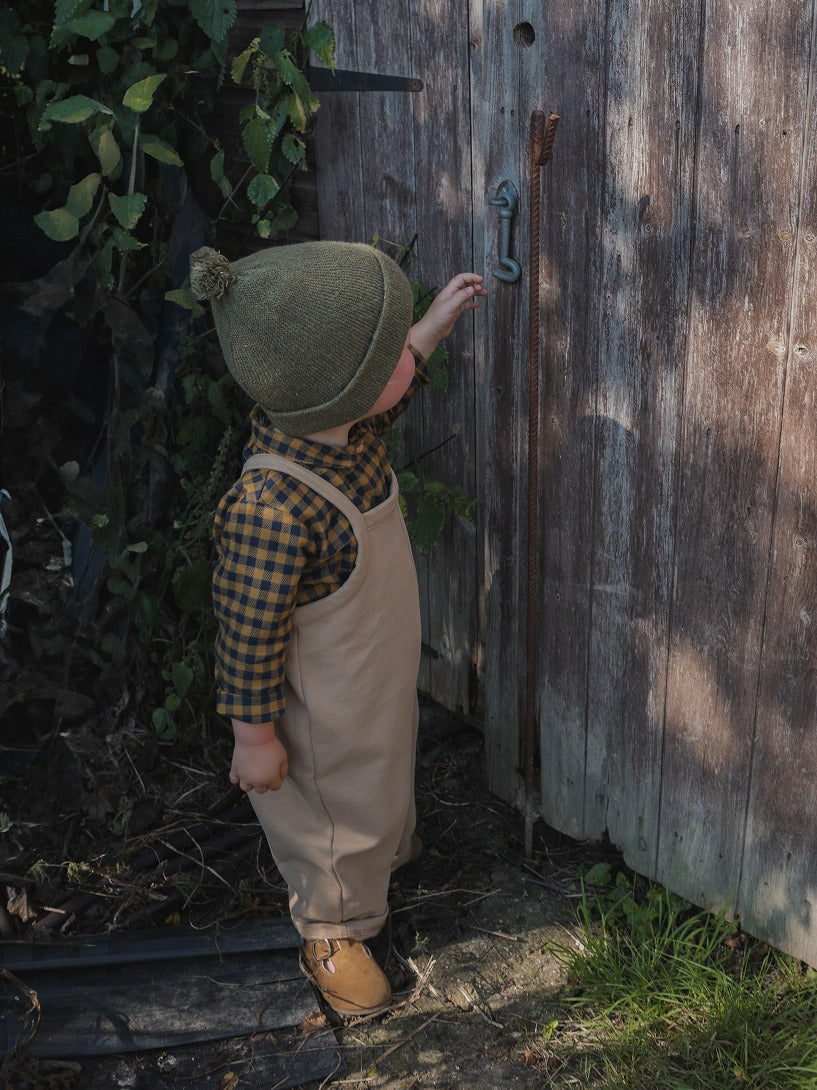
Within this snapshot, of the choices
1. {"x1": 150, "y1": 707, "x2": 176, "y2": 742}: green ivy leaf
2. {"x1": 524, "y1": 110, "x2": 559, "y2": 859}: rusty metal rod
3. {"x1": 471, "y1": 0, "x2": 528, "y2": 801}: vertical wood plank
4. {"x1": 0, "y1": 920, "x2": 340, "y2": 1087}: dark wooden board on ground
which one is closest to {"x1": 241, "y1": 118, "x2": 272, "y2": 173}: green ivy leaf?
{"x1": 471, "y1": 0, "x2": 528, "y2": 801}: vertical wood plank

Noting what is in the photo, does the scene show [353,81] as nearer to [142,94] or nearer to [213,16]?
[213,16]

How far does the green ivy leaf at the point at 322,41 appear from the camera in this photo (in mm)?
2711

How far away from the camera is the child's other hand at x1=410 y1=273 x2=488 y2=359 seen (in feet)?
7.91

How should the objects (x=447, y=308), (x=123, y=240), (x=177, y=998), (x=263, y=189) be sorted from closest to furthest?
(x=447, y=308) → (x=177, y=998) → (x=123, y=240) → (x=263, y=189)

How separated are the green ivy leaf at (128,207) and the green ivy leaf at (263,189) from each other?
293mm

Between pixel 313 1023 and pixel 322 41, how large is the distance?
2.17 metres

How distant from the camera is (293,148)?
2.85 meters

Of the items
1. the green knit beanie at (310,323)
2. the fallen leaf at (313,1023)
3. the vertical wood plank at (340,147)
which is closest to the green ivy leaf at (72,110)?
the vertical wood plank at (340,147)

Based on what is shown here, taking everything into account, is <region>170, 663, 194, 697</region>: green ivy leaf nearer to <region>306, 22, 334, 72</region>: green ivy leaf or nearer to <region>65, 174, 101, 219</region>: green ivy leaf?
<region>65, 174, 101, 219</region>: green ivy leaf

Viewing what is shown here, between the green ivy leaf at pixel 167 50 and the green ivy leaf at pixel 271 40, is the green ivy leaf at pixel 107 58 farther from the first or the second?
the green ivy leaf at pixel 271 40

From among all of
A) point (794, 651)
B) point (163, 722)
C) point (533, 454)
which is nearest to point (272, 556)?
point (533, 454)

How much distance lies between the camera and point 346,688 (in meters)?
2.26

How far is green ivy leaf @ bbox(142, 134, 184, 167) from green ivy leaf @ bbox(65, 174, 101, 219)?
0.45 feet

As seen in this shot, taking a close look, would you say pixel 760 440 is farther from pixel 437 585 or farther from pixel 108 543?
pixel 108 543
